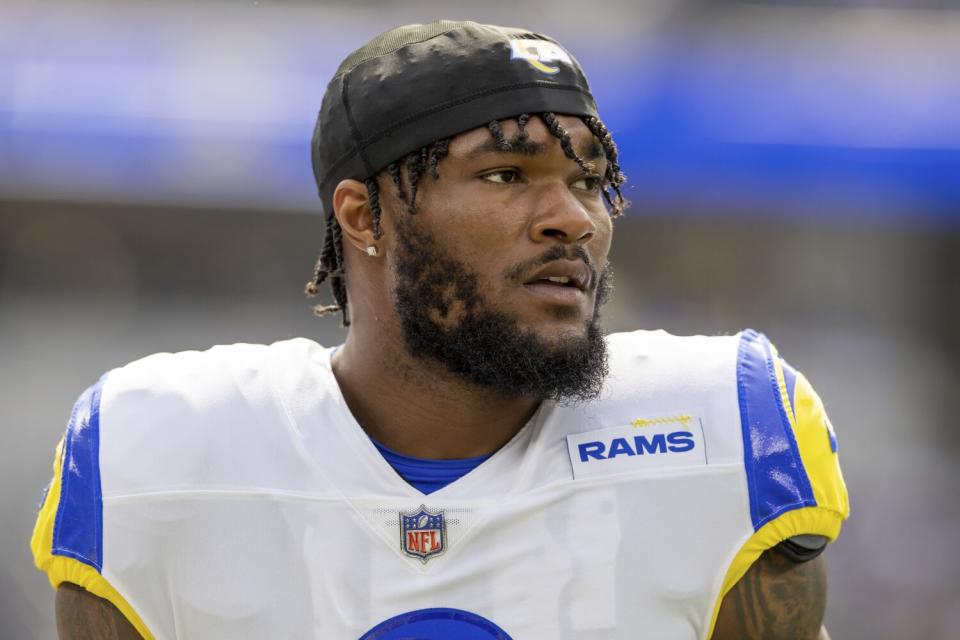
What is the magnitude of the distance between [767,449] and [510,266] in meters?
0.61

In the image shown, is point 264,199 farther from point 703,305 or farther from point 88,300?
point 703,305

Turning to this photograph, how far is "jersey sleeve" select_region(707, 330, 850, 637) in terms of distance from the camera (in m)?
2.29

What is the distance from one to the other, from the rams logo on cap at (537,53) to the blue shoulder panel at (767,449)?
0.72 metres

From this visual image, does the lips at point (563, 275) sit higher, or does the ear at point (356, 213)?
the ear at point (356, 213)

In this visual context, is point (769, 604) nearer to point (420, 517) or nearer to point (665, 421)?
point (665, 421)

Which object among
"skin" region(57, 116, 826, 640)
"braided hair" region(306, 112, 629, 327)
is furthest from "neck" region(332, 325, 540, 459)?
"braided hair" region(306, 112, 629, 327)

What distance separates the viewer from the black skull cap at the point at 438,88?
242 cm

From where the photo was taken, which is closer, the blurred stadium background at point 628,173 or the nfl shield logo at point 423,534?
the nfl shield logo at point 423,534

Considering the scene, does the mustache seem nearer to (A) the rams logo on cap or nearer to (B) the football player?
(B) the football player

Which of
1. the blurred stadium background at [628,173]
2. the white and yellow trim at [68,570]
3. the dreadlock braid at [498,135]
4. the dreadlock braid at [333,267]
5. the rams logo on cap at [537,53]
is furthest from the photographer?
the blurred stadium background at [628,173]

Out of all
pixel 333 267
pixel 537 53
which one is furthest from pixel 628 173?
pixel 537 53

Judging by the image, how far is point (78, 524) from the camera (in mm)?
2279

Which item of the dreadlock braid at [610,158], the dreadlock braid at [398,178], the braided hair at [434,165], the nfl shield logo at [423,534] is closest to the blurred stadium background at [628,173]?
the dreadlock braid at [610,158]

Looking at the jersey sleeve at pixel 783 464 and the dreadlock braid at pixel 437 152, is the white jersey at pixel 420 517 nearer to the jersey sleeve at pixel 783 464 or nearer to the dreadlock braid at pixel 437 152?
the jersey sleeve at pixel 783 464
